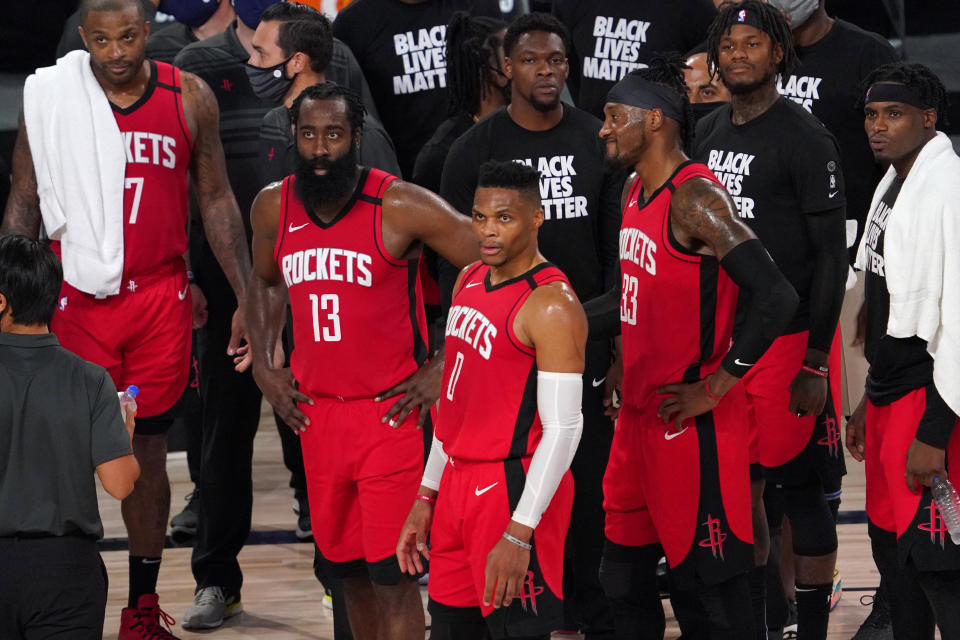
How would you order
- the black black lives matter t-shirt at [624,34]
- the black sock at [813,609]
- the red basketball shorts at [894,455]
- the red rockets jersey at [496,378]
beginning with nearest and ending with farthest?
the red rockets jersey at [496,378] → the red basketball shorts at [894,455] → the black sock at [813,609] → the black black lives matter t-shirt at [624,34]

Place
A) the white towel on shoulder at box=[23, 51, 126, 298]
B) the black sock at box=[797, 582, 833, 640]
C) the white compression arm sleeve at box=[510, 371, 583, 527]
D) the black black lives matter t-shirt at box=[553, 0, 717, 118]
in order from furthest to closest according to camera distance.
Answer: the black black lives matter t-shirt at box=[553, 0, 717, 118] → the white towel on shoulder at box=[23, 51, 126, 298] → the black sock at box=[797, 582, 833, 640] → the white compression arm sleeve at box=[510, 371, 583, 527]

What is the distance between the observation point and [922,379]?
3836 mm

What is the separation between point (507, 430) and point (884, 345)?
1.18m

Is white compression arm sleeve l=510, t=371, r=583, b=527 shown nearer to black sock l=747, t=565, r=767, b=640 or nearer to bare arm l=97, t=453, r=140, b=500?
bare arm l=97, t=453, r=140, b=500

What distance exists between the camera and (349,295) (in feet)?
13.2

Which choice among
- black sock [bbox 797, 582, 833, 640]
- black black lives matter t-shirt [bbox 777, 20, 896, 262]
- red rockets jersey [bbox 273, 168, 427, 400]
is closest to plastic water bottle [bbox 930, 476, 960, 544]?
black sock [bbox 797, 582, 833, 640]

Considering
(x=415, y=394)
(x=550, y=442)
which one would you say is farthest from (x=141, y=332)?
(x=550, y=442)

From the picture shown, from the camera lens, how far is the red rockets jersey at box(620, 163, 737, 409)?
3.90 meters

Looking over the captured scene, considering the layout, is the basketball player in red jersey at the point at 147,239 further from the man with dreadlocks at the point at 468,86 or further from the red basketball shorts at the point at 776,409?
the red basketball shorts at the point at 776,409

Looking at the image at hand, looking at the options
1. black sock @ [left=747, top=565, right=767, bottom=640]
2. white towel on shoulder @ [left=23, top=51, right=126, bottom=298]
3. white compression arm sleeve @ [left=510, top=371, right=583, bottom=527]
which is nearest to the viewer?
white compression arm sleeve @ [left=510, top=371, right=583, bottom=527]

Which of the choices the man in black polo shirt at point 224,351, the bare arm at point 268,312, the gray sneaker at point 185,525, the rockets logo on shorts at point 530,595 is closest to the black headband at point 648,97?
the bare arm at point 268,312

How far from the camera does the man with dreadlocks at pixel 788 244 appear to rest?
4.44 meters

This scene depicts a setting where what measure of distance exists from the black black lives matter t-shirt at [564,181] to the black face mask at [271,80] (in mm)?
704

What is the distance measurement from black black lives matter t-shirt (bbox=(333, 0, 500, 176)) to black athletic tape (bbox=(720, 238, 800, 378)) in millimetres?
2228
